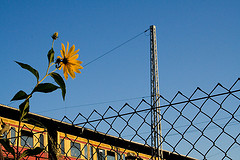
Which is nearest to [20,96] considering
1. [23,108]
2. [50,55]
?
[23,108]

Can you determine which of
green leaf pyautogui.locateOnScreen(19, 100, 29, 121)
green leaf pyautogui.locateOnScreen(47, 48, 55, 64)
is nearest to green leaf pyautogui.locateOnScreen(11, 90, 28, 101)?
green leaf pyautogui.locateOnScreen(19, 100, 29, 121)

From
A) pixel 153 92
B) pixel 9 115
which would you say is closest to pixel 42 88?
pixel 9 115

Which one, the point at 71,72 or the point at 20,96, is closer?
the point at 20,96

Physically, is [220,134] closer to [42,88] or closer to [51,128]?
[42,88]

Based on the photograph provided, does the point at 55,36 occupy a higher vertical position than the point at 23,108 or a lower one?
higher

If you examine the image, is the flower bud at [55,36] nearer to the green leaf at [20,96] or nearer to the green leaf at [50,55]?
the green leaf at [50,55]

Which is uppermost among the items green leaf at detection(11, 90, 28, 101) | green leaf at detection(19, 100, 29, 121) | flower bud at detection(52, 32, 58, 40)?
flower bud at detection(52, 32, 58, 40)

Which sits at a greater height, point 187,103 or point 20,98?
point 187,103

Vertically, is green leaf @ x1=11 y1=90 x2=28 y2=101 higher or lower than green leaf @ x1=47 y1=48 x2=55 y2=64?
lower

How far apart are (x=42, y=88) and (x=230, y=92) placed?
0.62 meters

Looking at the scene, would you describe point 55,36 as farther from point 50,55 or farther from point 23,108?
point 23,108

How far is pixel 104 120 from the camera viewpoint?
5.45ft

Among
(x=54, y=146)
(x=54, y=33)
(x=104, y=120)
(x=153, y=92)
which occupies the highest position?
(x=153, y=92)

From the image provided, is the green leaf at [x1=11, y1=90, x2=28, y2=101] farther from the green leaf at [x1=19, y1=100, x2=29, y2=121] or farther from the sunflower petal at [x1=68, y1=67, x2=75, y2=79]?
the sunflower petal at [x1=68, y1=67, x2=75, y2=79]
